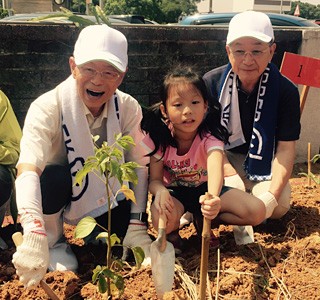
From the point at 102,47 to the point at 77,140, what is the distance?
1.33 ft

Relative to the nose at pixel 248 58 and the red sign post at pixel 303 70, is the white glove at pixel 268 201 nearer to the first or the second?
the nose at pixel 248 58

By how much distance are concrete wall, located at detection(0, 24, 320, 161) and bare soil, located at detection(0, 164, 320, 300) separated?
0.99 metres

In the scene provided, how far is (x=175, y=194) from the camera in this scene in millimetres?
2287

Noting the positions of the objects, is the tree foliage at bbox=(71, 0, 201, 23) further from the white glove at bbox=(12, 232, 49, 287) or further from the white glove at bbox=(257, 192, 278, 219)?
the white glove at bbox=(12, 232, 49, 287)

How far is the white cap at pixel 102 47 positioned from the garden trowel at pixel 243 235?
0.94 meters

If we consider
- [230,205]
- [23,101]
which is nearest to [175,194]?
[230,205]

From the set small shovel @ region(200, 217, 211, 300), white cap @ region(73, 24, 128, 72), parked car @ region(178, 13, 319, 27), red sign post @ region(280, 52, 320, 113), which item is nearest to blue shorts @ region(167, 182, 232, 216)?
white cap @ region(73, 24, 128, 72)

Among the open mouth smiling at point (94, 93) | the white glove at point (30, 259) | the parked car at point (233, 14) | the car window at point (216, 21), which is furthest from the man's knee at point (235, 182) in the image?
the car window at point (216, 21)

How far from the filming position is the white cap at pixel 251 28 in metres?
2.28

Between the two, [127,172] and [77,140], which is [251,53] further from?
[127,172]

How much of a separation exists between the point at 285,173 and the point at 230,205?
1.09 feet

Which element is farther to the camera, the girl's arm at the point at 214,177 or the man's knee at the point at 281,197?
the man's knee at the point at 281,197

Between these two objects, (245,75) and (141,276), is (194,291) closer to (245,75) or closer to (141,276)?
(141,276)

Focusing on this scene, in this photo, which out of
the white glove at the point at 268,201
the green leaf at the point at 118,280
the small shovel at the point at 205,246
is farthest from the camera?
the white glove at the point at 268,201
